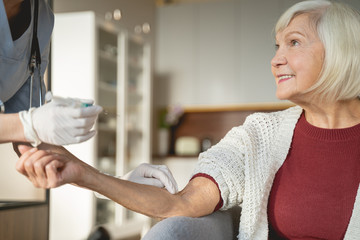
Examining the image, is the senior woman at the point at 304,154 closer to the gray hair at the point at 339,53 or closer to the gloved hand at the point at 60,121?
the gray hair at the point at 339,53

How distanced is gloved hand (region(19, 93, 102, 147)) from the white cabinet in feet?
6.97

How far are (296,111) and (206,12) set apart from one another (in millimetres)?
3404

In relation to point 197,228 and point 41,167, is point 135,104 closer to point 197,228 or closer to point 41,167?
point 197,228

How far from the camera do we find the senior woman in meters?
1.14

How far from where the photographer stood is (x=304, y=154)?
1.24m

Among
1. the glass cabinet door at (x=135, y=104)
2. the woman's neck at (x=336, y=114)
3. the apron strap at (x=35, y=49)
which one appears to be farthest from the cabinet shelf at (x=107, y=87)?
the woman's neck at (x=336, y=114)

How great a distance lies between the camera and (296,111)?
1330mm

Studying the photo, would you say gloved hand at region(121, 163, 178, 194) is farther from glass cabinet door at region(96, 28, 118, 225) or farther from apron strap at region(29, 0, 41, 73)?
glass cabinet door at region(96, 28, 118, 225)

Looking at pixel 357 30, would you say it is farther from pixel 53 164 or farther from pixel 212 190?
pixel 53 164

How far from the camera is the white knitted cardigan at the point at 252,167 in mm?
1143

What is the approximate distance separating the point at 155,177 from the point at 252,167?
28 cm

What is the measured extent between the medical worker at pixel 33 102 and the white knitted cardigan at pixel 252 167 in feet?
0.48

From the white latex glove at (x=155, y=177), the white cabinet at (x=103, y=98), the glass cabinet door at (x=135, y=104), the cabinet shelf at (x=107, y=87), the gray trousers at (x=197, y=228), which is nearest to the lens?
the gray trousers at (x=197, y=228)

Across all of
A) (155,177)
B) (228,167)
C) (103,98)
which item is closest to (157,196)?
(155,177)
